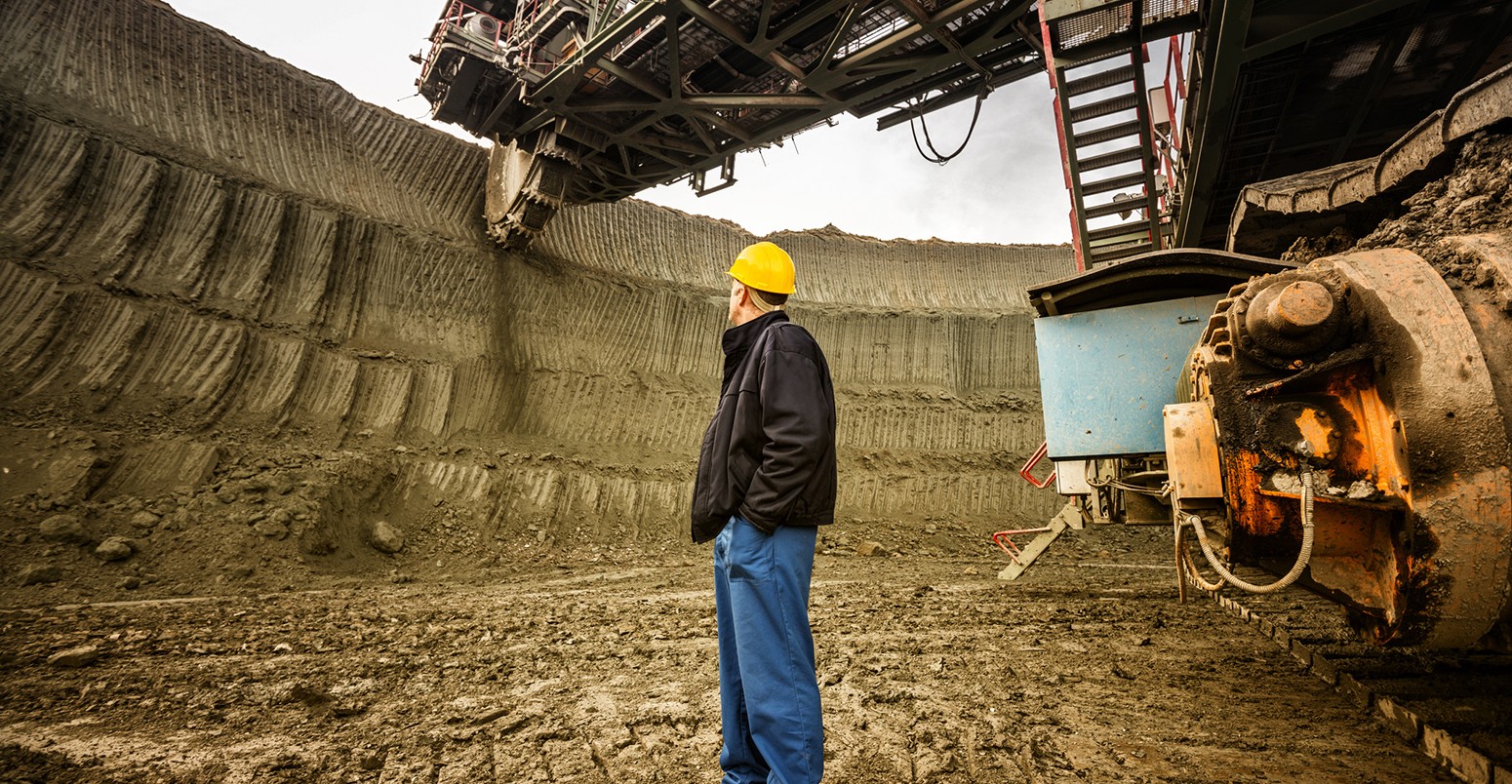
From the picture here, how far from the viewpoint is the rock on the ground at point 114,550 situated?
573cm

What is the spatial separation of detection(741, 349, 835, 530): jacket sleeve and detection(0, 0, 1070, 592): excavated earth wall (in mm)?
6385

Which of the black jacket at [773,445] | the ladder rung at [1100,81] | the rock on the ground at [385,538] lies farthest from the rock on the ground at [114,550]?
the ladder rung at [1100,81]

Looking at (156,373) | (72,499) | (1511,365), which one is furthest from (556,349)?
(1511,365)

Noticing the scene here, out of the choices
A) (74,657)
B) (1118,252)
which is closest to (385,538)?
(74,657)

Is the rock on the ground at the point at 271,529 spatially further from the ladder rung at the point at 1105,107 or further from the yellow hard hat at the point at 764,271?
the ladder rung at the point at 1105,107

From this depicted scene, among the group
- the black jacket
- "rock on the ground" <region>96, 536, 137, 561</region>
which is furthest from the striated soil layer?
the black jacket

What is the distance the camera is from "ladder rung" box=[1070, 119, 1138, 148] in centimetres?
629

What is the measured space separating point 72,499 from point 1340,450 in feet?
29.3

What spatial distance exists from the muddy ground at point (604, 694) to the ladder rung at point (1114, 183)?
3938 mm

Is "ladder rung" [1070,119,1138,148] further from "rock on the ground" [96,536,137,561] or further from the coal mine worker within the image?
Result: "rock on the ground" [96,536,137,561]

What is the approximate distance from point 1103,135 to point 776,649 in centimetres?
640

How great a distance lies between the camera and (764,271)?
2.39 metres

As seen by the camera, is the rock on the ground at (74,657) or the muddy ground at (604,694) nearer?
the muddy ground at (604,694)

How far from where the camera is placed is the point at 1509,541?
1710mm
